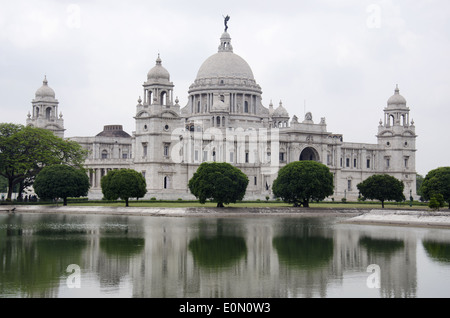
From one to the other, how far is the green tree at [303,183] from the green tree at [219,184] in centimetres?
496

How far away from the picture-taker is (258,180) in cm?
10888

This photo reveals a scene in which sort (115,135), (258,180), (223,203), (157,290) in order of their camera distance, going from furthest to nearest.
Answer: (115,135)
(258,180)
(223,203)
(157,290)

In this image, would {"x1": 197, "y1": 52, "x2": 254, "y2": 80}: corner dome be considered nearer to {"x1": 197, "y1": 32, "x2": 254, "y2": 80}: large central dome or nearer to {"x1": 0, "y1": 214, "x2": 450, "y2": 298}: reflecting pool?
{"x1": 197, "y1": 32, "x2": 254, "y2": 80}: large central dome

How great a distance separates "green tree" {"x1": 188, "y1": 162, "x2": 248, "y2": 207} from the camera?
2867 inches

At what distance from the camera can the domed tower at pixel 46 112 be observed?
11538 cm

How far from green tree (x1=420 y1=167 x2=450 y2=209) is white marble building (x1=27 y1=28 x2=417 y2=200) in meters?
30.1

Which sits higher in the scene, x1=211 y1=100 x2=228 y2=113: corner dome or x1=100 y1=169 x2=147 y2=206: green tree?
x1=211 y1=100 x2=228 y2=113: corner dome

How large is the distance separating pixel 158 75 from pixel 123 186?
28917 millimetres

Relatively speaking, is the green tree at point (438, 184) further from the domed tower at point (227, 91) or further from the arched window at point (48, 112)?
the arched window at point (48, 112)

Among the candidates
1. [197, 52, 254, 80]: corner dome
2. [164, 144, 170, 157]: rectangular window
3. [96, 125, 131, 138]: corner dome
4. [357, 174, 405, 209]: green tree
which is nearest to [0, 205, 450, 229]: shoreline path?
[357, 174, 405, 209]: green tree

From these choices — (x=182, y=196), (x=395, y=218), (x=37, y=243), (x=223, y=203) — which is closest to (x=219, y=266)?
(x=37, y=243)

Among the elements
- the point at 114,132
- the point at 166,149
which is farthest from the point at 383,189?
the point at 114,132
